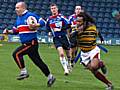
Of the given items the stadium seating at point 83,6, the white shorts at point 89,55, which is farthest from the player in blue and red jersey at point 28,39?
the stadium seating at point 83,6

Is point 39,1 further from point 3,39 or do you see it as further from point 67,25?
point 67,25

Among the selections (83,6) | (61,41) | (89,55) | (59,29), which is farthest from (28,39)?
(83,6)

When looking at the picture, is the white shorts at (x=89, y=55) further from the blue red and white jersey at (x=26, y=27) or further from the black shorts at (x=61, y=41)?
the black shorts at (x=61, y=41)

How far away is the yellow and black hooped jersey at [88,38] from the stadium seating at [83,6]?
1206 inches

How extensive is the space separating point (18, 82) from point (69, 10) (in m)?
30.4

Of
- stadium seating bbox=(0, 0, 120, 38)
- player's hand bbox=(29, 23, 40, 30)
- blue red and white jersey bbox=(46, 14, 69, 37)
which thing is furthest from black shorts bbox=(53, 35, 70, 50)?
stadium seating bbox=(0, 0, 120, 38)

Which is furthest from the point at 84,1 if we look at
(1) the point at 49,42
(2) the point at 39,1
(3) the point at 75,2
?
(1) the point at 49,42

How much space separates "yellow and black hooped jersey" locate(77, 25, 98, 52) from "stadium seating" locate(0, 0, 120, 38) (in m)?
30.6

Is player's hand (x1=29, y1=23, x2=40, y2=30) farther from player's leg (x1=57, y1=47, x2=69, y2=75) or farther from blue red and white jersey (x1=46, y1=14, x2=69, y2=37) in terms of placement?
blue red and white jersey (x1=46, y1=14, x2=69, y2=37)

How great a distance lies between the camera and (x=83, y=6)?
145 feet

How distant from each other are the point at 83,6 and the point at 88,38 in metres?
32.5

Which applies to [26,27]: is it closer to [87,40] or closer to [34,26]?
[34,26]

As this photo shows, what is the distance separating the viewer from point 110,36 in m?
41.7

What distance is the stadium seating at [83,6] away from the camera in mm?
42875
